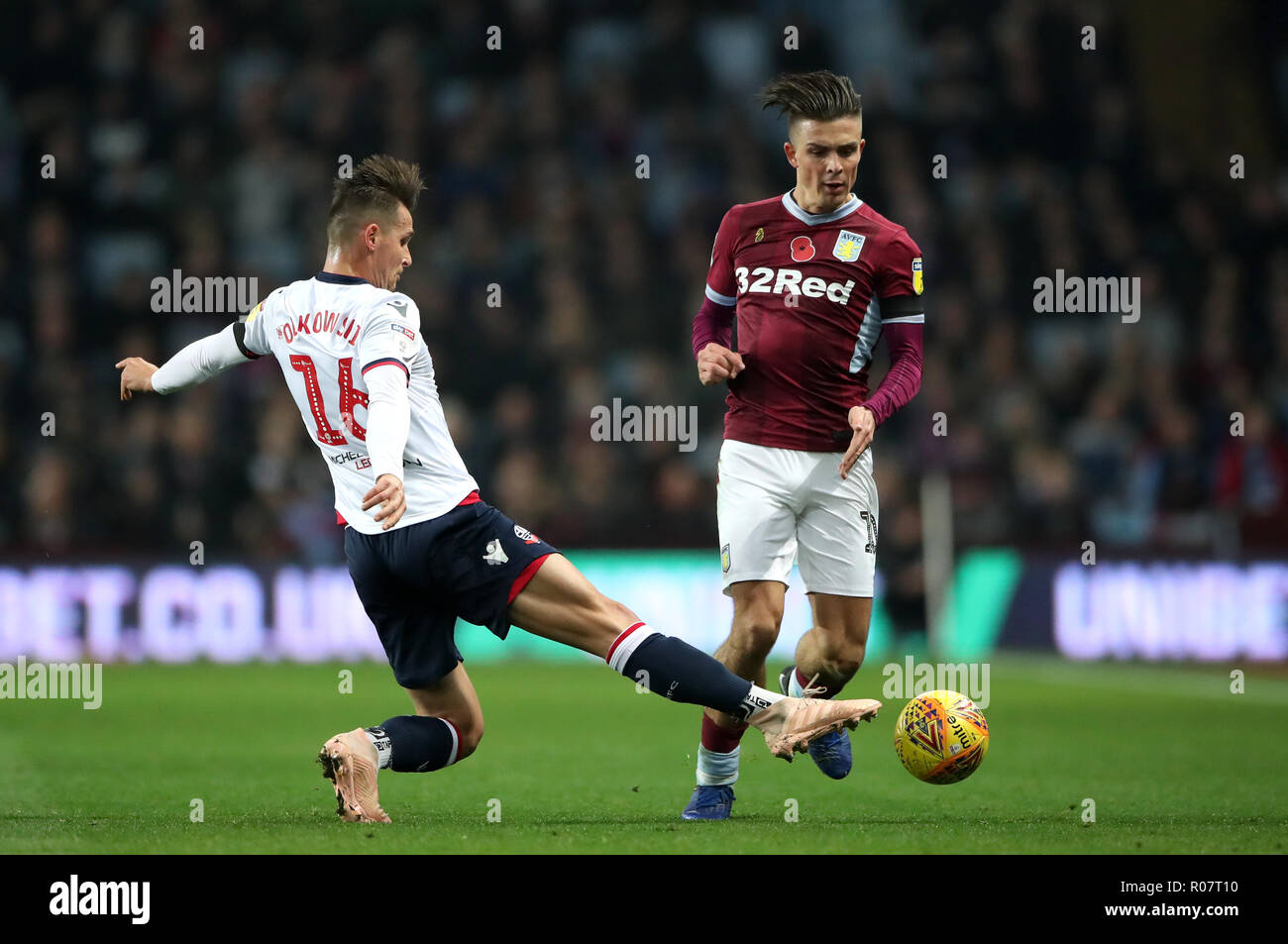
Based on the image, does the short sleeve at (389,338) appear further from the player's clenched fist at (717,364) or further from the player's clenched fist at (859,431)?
the player's clenched fist at (859,431)

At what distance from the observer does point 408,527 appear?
223 inches

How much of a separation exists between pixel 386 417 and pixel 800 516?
2.01m

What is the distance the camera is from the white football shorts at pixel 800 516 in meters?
6.59

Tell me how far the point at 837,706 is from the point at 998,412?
10.7 m

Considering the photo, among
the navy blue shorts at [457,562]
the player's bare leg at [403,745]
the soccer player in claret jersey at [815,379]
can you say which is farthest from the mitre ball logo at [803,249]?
the player's bare leg at [403,745]

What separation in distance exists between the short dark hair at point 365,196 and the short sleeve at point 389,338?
1.14 ft

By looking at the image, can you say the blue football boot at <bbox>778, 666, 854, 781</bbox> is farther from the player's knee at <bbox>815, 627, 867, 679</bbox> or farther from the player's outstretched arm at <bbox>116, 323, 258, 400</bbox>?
the player's outstretched arm at <bbox>116, 323, 258, 400</bbox>

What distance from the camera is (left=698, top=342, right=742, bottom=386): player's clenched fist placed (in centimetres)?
649

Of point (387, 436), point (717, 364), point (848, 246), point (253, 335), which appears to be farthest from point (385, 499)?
point (848, 246)

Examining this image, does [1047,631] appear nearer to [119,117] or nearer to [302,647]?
[302,647]

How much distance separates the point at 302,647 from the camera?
14.1 metres

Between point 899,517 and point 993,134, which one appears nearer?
point 899,517

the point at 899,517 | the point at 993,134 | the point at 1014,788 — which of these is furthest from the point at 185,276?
the point at 1014,788

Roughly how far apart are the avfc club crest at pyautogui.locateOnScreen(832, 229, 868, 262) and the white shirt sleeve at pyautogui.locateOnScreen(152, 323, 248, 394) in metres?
2.27
